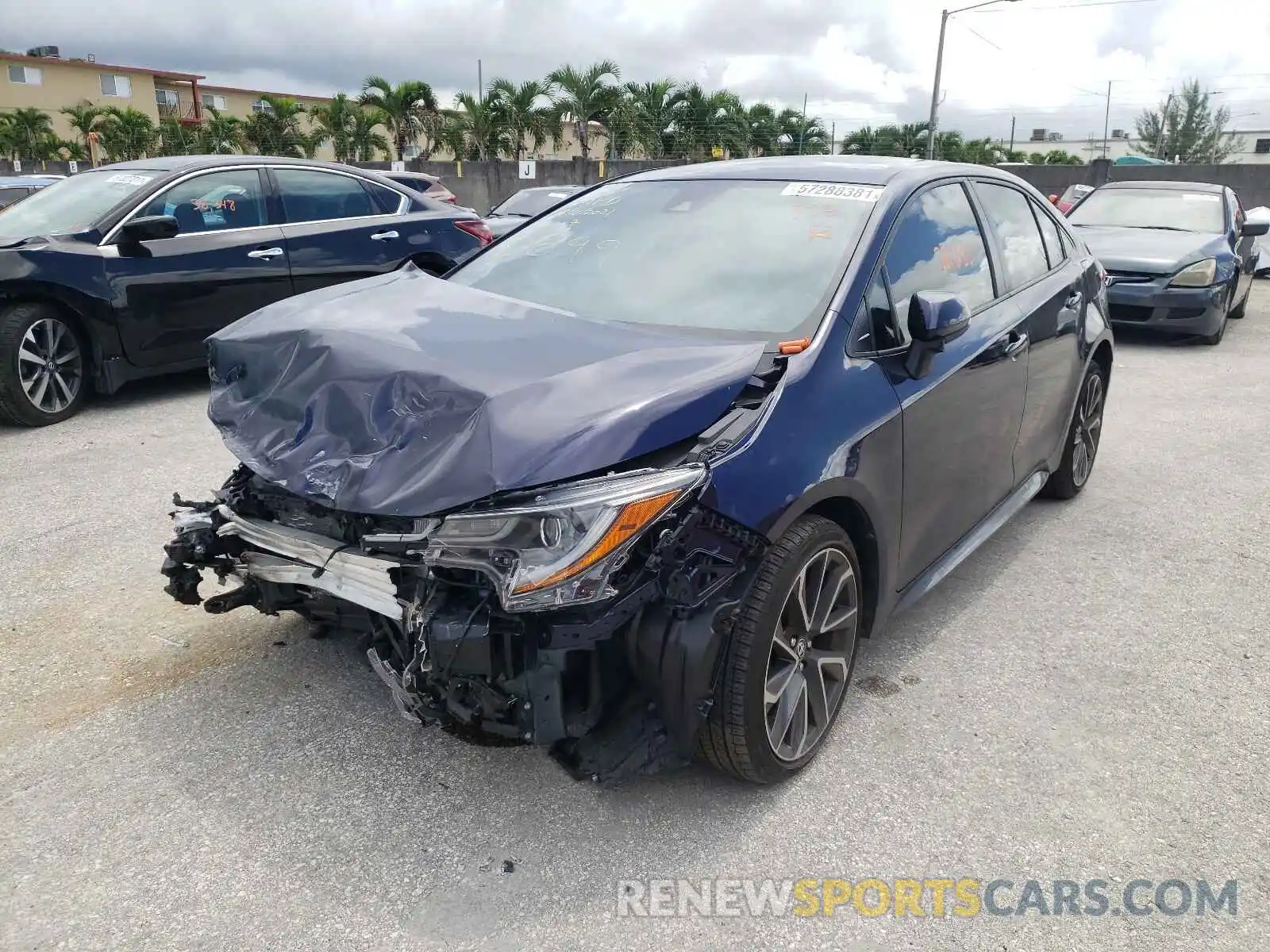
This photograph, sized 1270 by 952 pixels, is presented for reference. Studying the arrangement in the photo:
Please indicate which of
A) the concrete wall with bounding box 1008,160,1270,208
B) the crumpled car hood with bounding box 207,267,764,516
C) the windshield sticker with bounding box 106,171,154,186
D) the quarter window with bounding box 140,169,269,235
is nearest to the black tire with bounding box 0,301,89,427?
the quarter window with bounding box 140,169,269,235

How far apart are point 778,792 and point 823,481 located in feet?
2.96

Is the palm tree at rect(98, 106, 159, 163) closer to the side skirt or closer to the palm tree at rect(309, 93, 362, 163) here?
the palm tree at rect(309, 93, 362, 163)

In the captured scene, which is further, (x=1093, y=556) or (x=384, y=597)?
(x=1093, y=556)

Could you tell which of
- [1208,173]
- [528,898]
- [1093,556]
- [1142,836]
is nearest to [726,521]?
[528,898]

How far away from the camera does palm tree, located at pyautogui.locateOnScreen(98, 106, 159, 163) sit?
35.6m

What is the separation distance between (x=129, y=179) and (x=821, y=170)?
5.40 meters

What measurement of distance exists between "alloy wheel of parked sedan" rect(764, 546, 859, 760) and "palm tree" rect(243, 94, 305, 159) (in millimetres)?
32521

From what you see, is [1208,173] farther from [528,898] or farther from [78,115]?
[78,115]

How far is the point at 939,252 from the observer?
11.2ft

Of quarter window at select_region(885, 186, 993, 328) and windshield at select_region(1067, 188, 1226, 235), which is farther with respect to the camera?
windshield at select_region(1067, 188, 1226, 235)

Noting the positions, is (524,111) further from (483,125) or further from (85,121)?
(85,121)

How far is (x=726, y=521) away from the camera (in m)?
2.33

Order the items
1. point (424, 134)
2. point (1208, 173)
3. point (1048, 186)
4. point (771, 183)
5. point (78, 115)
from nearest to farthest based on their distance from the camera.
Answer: point (771, 183) < point (1208, 173) < point (1048, 186) < point (424, 134) < point (78, 115)

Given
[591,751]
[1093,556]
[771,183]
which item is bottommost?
[1093,556]
